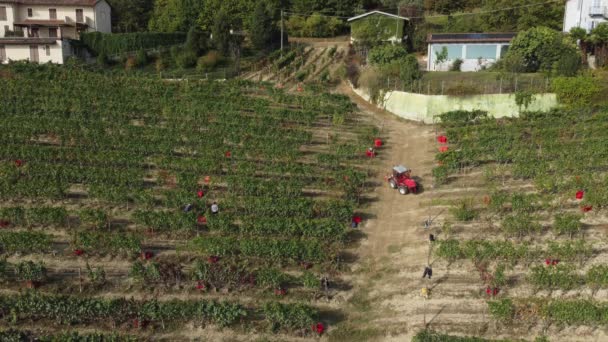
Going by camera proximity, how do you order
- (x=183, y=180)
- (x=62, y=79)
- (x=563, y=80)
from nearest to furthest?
(x=183, y=180)
(x=563, y=80)
(x=62, y=79)

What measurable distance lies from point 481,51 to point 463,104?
13039 mm

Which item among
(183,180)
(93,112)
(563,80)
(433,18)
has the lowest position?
(183,180)

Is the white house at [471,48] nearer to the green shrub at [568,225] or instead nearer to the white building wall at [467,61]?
the white building wall at [467,61]

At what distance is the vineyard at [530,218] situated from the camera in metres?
20.1

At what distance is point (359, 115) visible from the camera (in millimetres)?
45562

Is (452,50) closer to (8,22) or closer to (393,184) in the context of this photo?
(393,184)

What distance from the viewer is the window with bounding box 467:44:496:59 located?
5309 centimetres

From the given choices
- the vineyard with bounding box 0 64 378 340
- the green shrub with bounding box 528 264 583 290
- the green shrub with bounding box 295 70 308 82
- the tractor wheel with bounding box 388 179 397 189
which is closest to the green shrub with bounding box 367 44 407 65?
the green shrub with bounding box 295 70 308 82

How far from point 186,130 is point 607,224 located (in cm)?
2507

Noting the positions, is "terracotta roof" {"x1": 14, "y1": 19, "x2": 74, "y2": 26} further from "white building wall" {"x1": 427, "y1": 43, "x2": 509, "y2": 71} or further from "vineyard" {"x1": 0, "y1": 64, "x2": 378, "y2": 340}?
"white building wall" {"x1": 427, "y1": 43, "x2": 509, "y2": 71}

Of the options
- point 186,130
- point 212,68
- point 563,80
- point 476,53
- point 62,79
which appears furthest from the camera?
point 212,68

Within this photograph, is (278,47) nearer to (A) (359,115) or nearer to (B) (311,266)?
(A) (359,115)

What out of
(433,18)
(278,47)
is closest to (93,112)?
(278,47)

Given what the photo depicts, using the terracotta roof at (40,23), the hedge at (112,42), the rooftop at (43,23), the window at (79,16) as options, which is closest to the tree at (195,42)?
the hedge at (112,42)
